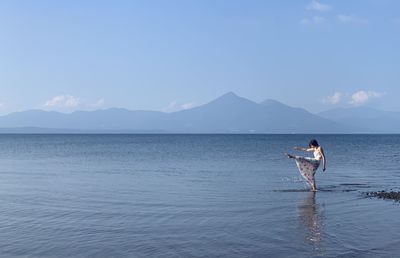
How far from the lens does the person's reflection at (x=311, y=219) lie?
14398mm

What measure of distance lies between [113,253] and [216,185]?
54.0 ft

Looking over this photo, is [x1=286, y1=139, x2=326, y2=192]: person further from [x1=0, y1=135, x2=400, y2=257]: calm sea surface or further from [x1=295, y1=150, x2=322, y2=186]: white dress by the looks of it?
[x1=0, y1=135, x2=400, y2=257]: calm sea surface

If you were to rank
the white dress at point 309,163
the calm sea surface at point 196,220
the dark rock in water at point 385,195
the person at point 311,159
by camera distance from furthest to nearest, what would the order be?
the white dress at point 309,163
the person at point 311,159
the dark rock in water at point 385,195
the calm sea surface at point 196,220

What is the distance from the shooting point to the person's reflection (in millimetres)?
14398

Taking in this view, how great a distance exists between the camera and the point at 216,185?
29.2 metres

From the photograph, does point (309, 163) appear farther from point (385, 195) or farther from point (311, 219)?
point (311, 219)

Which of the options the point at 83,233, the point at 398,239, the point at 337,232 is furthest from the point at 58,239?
the point at 398,239

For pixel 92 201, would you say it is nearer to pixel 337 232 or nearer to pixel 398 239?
pixel 337 232

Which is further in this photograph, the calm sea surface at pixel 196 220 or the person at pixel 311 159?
the person at pixel 311 159

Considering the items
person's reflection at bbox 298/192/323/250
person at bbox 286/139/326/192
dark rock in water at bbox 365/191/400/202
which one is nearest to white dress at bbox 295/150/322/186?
person at bbox 286/139/326/192

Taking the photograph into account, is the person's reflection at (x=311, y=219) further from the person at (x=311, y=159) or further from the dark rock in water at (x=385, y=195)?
the dark rock in water at (x=385, y=195)

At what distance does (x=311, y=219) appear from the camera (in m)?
17.5

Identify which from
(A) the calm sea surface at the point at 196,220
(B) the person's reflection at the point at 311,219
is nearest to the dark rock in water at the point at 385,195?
(A) the calm sea surface at the point at 196,220

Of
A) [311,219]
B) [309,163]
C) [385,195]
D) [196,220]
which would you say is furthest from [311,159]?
[196,220]
